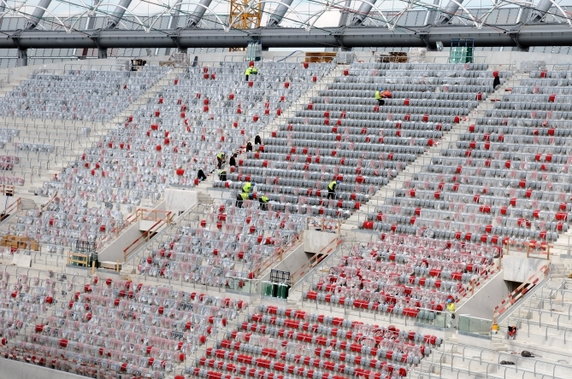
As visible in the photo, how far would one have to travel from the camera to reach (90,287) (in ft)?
120

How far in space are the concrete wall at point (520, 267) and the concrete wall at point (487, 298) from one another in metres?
0.24

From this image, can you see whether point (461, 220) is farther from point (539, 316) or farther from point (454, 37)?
point (454, 37)

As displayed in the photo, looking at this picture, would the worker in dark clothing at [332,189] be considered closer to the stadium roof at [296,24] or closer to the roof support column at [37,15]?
the stadium roof at [296,24]

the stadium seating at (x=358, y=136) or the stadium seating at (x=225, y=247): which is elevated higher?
the stadium seating at (x=358, y=136)

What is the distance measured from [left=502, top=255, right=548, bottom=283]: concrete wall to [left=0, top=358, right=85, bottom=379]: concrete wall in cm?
1123

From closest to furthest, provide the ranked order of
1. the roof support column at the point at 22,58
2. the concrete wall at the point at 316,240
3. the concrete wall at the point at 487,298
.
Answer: the concrete wall at the point at 487,298 < the concrete wall at the point at 316,240 < the roof support column at the point at 22,58

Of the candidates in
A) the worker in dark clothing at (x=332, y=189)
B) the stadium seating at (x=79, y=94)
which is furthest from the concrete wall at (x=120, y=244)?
the stadium seating at (x=79, y=94)

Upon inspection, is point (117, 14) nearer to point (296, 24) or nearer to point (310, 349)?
point (296, 24)

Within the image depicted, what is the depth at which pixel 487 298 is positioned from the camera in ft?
101

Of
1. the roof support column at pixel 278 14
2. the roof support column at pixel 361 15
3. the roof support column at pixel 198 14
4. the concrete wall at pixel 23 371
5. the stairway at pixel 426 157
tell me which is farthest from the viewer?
A: the roof support column at pixel 198 14

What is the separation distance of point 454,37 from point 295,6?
8.09 m

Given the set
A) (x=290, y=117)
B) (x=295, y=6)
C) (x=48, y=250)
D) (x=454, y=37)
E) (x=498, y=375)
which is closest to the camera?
(x=498, y=375)

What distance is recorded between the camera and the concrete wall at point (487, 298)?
99.5 ft

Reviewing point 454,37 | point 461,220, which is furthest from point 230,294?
point 454,37
